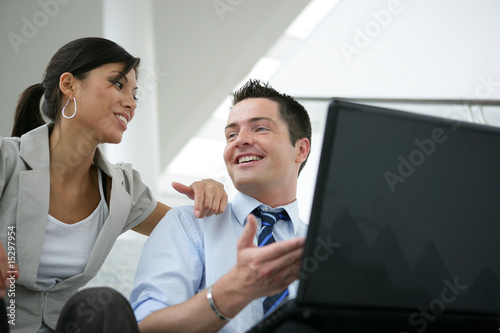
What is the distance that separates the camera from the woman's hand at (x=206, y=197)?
1412mm

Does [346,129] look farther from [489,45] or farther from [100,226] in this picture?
[489,45]

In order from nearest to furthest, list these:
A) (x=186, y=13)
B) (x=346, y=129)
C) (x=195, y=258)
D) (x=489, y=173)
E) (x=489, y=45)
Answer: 1. (x=346, y=129)
2. (x=489, y=173)
3. (x=195, y=258)
4. (x=186, y=13)
5. (x=489, y=45)

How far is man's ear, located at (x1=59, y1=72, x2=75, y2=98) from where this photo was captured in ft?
5.66

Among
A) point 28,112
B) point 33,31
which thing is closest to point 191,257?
point 28,112

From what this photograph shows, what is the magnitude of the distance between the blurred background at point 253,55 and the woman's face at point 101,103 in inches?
82.9

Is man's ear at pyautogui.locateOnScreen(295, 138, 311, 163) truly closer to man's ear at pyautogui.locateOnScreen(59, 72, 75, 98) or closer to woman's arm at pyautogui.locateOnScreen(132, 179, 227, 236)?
woman's arm at pyautogui.locateOnScreen(132, 179, 227, 236)

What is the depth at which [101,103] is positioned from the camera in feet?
5.60

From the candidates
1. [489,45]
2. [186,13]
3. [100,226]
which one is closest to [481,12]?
[489,45]

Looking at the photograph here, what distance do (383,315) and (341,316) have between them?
70 mm

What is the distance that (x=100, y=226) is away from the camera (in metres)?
1.66

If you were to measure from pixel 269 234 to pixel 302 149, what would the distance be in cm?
53
